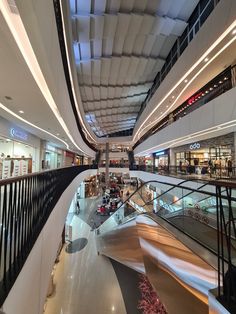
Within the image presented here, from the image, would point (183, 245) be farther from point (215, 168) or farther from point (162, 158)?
point (162, 158)

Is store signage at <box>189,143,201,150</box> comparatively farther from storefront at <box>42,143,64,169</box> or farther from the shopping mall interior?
storefront at <box>42,143,64,169</box>

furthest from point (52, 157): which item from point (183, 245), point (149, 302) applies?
point (183, 245)

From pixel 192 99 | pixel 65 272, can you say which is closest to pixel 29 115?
pixel 65 272

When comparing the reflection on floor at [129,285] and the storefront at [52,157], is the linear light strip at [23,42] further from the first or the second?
the storefront at [52,157]

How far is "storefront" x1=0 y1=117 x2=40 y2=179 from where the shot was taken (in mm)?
7895

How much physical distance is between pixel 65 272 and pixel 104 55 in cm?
1039

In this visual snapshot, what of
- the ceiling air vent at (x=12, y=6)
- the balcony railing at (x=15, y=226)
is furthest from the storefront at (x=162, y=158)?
the ceiling air vent at (x=12, y=6)

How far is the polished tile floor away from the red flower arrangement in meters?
0.70

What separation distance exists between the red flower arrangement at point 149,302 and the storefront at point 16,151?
622cm

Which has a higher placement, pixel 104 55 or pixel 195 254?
pixel 104 55

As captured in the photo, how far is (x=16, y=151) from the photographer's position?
9.92 meters

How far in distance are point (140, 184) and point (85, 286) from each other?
4.75 meters

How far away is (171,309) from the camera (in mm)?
3684

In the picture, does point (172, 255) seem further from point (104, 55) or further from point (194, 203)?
point (104, 55)
